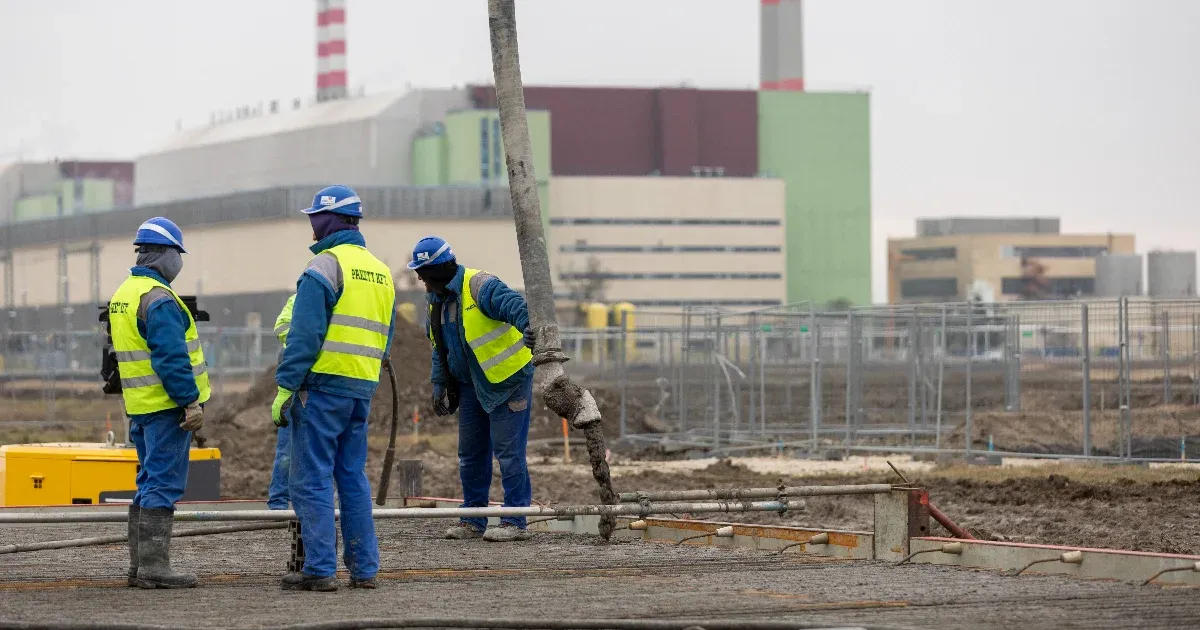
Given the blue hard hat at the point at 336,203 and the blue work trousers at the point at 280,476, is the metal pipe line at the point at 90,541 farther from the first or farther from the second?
the blue hard hat at the point at 336,203

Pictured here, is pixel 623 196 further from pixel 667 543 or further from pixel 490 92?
pixel 667 543

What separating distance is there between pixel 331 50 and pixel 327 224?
70.4 m

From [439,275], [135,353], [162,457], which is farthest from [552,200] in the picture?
[162,457]

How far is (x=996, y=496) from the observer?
14461 mm

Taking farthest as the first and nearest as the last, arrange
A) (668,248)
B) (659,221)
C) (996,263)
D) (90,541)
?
(996,263) → (668,248) → (659,221) → (90,541)

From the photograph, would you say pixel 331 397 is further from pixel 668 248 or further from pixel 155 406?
pixel 668 248

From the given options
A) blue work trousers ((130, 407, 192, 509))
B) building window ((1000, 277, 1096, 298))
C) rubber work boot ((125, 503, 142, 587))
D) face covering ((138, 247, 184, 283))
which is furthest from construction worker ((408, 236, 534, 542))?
building window ((1000, 277, 1096, 298))

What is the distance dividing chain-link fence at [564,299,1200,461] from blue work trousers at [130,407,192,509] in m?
12.4

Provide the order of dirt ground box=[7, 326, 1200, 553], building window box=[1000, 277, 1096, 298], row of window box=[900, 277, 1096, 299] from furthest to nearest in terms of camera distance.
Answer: row of window box=[900, 277, 1096, 299]
building window box=[1000, 277, 1096, 298]
dirt ground box=[7, 326, 1200, 553]

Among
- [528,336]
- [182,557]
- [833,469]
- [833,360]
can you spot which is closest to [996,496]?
[833,469]

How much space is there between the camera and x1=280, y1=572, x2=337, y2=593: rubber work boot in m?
7.40

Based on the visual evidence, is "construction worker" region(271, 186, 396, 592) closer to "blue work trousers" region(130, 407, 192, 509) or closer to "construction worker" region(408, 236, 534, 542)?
"blue work trousers" region(130, 407, 192, 509)

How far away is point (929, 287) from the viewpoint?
86438 mm

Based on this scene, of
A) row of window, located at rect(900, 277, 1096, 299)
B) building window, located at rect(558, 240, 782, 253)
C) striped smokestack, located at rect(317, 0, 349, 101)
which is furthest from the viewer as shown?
row of window, located at rect(900, 277, 1096, 299)
